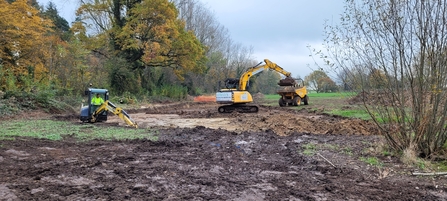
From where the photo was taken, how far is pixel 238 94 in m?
19.0

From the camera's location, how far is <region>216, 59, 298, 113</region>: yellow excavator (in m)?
18.8

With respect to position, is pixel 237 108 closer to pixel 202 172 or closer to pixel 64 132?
pixel 64 132

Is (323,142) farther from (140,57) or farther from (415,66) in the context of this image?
(140,57)

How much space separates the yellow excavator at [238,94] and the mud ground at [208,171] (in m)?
9.48

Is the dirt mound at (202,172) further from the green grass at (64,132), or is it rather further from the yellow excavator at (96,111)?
the yellow excavator at (96,111)

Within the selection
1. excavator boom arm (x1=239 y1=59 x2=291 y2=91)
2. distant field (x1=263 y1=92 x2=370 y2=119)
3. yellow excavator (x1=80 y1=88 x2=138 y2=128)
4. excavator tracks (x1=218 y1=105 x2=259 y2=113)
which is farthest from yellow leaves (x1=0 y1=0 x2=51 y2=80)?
distant field (x1=263 y1=92 x2=370 y2=119)

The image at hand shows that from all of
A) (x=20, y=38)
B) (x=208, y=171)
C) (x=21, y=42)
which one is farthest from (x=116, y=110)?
(x=21, y=42)

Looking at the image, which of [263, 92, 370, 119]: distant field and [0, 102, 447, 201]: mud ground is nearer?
[0, 102, 447, 201]: mud ground

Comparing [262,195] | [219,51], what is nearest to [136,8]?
[262,195]

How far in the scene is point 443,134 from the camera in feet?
20.2

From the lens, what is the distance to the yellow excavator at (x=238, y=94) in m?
18.8

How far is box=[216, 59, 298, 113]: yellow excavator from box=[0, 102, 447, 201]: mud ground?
948 centimetres

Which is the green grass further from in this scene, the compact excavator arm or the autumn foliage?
the autumn foliage

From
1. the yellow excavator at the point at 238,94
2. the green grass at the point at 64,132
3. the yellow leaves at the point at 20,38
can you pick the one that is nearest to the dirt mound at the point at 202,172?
the green grass at the point at 64,132
